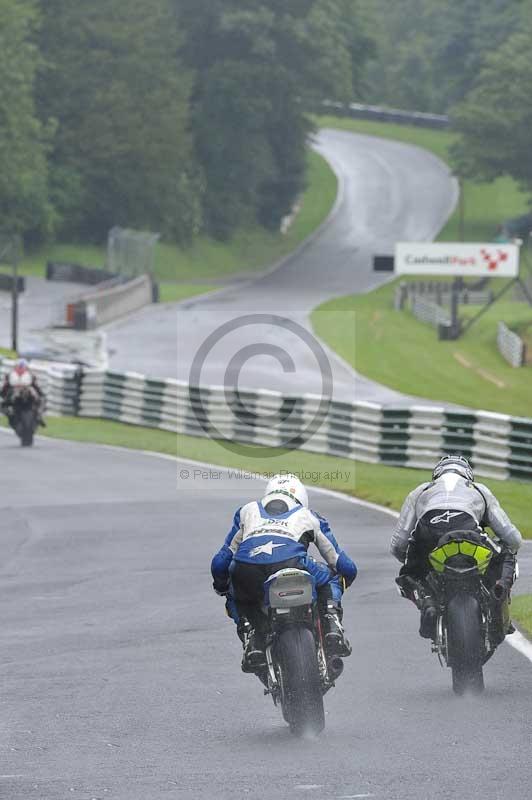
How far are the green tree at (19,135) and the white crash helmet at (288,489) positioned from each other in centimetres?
7928

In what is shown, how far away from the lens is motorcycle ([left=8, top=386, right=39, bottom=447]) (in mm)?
29750

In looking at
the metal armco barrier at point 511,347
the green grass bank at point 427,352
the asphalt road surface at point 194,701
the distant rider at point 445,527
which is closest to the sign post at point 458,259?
the green grass bank at point 427,352

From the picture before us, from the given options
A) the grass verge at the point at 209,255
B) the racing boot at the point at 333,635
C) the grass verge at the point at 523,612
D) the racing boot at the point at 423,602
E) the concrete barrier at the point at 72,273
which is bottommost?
the grass verge at the point at 209,255

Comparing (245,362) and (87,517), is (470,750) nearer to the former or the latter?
(87,517)

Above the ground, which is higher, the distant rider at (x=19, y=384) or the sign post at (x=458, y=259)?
the distant rider at (x=19, y=384)

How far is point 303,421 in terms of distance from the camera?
30203 millimetres

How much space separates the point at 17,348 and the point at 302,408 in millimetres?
27183

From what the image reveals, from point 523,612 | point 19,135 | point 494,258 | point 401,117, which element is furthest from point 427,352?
Result: point 401,117

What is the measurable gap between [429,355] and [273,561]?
165ft

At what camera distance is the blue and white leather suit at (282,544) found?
952 cm

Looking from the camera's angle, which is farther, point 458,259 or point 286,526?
point 458,259

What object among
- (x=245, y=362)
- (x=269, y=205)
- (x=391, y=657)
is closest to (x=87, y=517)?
(x=391, y=657)

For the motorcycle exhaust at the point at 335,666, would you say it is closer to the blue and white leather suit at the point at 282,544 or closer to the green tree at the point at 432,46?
the blue and white leather suit at the point at 282,544

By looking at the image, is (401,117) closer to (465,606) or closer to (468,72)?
(468,72)
